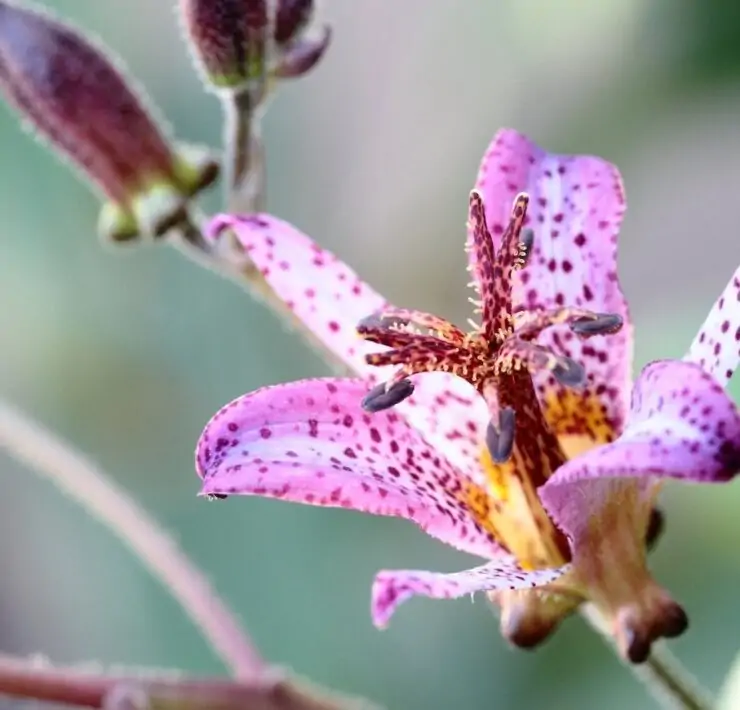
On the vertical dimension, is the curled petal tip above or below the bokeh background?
above

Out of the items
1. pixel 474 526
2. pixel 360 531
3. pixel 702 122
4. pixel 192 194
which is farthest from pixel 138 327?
pixel 474 526

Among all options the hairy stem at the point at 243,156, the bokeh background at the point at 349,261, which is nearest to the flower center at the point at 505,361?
the hairy stem at the point at 243,156

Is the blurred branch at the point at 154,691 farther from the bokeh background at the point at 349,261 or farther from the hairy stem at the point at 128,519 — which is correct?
the bokeh background at the point at 349,261

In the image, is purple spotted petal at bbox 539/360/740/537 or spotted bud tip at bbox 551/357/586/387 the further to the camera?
spotted bud tip at bbox 551/357/586/387

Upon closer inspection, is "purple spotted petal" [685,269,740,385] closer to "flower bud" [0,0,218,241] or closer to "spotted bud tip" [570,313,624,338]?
"spotted bud tip" [570,313,624,338]

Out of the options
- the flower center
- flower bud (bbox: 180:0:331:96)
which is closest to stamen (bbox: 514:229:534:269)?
the flower center

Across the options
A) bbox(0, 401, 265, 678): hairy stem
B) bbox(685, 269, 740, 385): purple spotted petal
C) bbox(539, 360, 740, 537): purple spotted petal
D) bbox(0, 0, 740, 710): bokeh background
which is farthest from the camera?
bbox(0, 0, 740, 710): bokeh background

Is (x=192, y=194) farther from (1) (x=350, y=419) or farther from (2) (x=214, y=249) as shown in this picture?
(1) (x=350, y=419)
